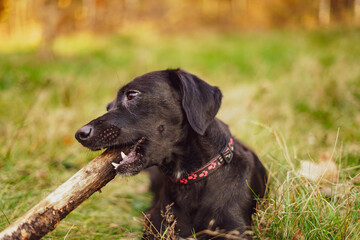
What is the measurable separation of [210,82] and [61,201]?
6087mm

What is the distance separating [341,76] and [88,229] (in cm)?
553

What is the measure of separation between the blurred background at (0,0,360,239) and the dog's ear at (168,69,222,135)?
0.71 metres

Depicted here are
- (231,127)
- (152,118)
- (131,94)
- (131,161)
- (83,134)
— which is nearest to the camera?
(83,134)

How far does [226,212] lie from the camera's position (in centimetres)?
231

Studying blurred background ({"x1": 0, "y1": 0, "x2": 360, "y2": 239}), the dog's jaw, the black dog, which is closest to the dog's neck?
the black dog

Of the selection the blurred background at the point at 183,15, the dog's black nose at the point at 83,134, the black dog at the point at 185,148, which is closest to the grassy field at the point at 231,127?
the black dog at the point at 185,148

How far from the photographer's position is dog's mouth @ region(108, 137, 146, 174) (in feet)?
7.30

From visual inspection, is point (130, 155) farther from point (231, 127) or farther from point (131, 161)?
point (231, 127)

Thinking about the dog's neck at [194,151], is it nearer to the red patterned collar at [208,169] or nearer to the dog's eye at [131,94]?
the red patterned collar at [208,169]

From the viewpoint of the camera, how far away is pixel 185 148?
2467 millimetres

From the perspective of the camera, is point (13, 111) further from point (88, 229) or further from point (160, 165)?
point (160, 165)

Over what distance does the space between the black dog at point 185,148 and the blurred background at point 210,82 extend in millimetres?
272

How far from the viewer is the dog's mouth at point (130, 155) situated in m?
2.22

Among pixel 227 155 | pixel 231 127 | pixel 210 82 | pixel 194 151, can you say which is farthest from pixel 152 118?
pixel 210 82
